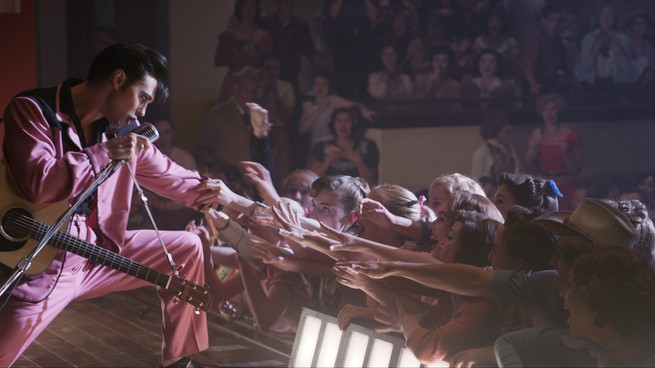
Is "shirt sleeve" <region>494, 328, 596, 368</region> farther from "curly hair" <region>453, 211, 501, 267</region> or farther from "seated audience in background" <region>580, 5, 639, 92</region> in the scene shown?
"seated audience in background" <region>580, 5, 639, 92</region>

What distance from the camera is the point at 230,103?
268 inches

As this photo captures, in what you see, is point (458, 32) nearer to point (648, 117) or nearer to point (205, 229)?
point (648, 117)

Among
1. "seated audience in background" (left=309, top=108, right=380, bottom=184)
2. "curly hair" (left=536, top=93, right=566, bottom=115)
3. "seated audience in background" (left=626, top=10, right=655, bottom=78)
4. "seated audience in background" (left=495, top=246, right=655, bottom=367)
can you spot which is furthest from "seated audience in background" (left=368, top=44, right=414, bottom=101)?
"seated audience in background" (left=495, top=246, right=655, bottom=367)

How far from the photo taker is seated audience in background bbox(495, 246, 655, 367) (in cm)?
299

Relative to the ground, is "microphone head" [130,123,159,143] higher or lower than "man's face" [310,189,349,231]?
higher

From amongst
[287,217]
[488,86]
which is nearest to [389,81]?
[488,86]

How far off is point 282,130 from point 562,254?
3668mm

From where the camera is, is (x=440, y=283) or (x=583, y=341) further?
(x=440, y=283)

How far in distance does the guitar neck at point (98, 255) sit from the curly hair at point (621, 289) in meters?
1.95

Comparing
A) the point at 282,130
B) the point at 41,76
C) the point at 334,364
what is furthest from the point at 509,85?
the point at 41,76

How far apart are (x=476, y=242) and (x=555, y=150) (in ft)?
5.88

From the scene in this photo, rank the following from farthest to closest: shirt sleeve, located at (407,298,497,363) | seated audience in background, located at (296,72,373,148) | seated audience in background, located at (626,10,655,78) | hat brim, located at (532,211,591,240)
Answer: seated audience in background, located at (296,72,373,148), seated audience in background, located at (626,10,655,78), shirt sleeve, located at (407,298,497,363), hat brim, located at (532,211,591,240)

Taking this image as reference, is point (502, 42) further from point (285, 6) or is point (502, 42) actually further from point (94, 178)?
point (94, 178)

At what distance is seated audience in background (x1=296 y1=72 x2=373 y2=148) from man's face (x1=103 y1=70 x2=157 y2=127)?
2.47 m
